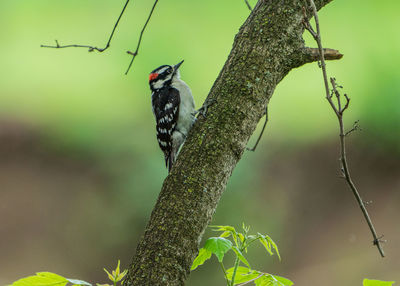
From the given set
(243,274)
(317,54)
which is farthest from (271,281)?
(317,54)

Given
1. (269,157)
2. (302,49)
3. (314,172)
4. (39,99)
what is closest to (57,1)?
(39,99)

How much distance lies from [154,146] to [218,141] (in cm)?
529

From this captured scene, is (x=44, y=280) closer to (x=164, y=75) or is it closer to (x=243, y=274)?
(x=243, y=274)

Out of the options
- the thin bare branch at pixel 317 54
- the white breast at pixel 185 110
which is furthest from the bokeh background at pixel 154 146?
the thin bare branch at pixel 317 54

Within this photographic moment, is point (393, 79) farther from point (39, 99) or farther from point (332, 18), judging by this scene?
point (39, 99)

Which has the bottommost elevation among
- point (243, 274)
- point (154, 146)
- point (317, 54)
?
point (154, 146)

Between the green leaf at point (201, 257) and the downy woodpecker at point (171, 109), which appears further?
the downy woodpecker at point (171, 109)

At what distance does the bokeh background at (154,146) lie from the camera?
22.6 ft

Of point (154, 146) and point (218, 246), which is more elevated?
point (218, 246)

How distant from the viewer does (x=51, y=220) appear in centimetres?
756

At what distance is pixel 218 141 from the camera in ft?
7.63

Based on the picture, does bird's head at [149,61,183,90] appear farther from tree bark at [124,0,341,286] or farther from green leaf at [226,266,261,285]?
green leaf at [226,266,261,285]

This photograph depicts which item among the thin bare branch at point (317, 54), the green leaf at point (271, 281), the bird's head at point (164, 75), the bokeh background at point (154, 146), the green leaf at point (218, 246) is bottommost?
the bokeh background at point (154, 146)

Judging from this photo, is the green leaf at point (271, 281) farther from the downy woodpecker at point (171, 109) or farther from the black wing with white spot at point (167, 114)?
the black wing with white spot at point (167, 114)
